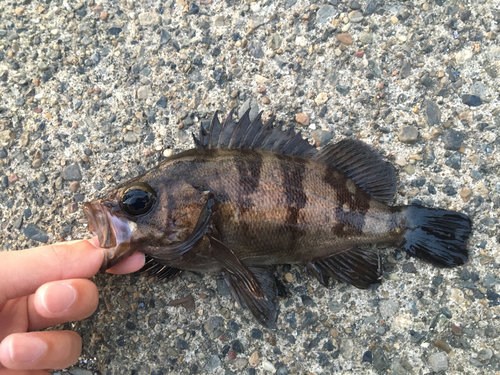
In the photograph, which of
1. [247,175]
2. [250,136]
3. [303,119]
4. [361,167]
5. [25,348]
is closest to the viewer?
[25,348]

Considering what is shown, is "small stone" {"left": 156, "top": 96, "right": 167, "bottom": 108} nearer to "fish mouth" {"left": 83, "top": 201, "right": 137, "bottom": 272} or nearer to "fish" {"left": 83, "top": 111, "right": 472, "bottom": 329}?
"fish" {"left": 83, "top": 111, "right": 472, "bottom": 329}

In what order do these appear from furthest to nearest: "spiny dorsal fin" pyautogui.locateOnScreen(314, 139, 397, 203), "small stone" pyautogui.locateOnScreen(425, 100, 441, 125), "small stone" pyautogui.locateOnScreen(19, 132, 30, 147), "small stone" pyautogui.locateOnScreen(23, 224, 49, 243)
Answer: "small stone" pyautogui.locateOnScreen(19, 132, 30, 147) → "small stone" pyautogui.locateOnScreen(23, 224, 49, 243) → "small stone" pyautogui.locateOnScreen(425, 100, 441, 125) → "spiny dorsal fin" pyautogui.locateOnScreen(314, 139, 397, 203)

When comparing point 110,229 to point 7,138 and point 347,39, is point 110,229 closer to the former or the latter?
point 7,138

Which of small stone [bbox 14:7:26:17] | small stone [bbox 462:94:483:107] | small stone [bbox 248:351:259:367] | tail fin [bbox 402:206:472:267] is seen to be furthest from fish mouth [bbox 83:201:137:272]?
small stone [bbox 462:94:483:107]

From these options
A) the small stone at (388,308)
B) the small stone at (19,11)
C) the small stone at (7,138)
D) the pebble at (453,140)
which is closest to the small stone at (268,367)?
the small stone at (388,308)

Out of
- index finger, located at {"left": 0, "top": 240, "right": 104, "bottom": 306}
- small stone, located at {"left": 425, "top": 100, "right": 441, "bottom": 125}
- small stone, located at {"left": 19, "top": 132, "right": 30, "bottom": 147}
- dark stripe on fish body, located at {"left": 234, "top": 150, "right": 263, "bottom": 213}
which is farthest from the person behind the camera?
small stone, located at {"left": 19, "top": 132, "right": 30, "bottom": 147}

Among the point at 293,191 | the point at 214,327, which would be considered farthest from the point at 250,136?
the point at 214,327
